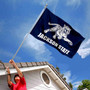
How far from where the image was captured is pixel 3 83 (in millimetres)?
4098

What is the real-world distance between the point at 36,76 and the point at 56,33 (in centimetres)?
256

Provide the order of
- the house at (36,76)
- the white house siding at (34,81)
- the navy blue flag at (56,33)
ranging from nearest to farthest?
the house at (36,76) → the navy blue flag at (56,33) → the white house siding at (34,81)

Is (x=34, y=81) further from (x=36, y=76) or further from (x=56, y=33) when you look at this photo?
(x=56, y=33)

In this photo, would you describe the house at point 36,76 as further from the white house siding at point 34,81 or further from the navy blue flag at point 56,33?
the navy blue flag at point 56,33

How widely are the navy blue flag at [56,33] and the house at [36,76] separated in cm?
149

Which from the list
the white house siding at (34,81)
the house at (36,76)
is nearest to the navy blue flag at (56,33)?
the house at (36,76)

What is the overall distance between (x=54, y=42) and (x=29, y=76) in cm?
210

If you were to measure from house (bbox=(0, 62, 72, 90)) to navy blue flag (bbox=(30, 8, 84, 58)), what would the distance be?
1487mm

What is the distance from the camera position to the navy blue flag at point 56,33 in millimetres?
5004

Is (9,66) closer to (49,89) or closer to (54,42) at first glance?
(54,42)

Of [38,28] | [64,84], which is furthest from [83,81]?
[38,28]

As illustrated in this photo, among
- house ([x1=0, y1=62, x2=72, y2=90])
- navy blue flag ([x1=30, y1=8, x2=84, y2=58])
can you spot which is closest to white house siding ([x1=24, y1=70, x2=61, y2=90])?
→ house ([x1=0, y1=62, x2=72, y2=90])

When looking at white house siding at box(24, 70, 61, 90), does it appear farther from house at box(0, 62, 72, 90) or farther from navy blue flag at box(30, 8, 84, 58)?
navy blue flag at box(30, 8, 84, 58)

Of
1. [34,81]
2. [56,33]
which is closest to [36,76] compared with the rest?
[34,81]
